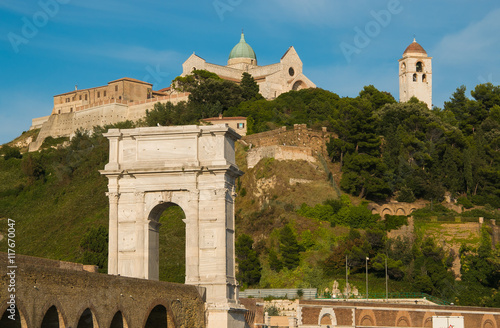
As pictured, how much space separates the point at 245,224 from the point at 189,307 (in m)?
37.2

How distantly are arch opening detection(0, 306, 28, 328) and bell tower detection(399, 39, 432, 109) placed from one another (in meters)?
74.8

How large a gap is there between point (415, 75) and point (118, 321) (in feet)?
240

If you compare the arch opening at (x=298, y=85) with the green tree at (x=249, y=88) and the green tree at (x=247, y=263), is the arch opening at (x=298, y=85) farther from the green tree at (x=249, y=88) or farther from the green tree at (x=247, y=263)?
the green tree at (x=247, y=263)

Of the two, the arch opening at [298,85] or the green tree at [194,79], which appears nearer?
the green tree at [194,79]

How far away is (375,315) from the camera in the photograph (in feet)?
176

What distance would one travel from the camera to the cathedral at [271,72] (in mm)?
91875

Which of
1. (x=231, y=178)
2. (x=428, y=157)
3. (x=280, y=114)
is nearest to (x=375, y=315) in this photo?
(x=428, y=157)

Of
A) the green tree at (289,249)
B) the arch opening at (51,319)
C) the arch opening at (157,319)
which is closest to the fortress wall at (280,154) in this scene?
the green tree at (289,249)

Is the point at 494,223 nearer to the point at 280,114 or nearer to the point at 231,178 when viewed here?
the point at 280,114

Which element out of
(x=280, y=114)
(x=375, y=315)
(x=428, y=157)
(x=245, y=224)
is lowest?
(x=375, y=315)

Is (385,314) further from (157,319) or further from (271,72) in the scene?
(271,72)

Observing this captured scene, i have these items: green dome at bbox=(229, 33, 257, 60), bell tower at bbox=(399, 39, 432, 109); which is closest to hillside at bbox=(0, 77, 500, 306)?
bell tower at bbox=(399, 39, 432, 109)

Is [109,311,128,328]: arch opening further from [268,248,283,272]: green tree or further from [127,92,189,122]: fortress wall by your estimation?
[127,92,189,122]: fortress wall

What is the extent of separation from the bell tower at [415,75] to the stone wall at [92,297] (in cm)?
6687
